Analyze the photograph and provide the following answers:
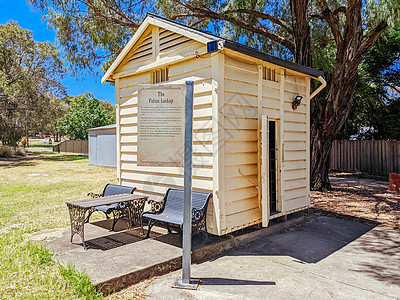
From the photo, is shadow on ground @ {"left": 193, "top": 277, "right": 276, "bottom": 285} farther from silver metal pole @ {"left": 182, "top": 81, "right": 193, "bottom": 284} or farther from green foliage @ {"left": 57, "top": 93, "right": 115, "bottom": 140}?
green foliage @ {"left": 57, "top": 93, "right": 115, "bottom": 140}

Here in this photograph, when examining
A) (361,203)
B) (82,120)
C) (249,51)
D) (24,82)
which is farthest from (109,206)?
(82,120)

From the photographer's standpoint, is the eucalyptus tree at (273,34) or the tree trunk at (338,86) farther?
the eucalyptus tree at (273,34)

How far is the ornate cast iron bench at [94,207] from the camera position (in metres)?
4.05

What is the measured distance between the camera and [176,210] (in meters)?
4.53

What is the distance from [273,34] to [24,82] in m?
19.3

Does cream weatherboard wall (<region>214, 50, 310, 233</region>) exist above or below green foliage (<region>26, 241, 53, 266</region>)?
above

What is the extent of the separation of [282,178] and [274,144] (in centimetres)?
75

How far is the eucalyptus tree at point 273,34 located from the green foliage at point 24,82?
12878 mm

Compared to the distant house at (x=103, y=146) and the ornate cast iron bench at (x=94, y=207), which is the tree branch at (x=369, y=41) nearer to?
the ornate cast iron bench at (x=94, y=207)

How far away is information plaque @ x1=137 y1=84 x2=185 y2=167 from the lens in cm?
340

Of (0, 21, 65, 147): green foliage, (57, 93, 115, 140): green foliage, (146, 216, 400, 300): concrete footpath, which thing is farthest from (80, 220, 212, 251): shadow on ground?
(57, 93, 115, 140): green foliage

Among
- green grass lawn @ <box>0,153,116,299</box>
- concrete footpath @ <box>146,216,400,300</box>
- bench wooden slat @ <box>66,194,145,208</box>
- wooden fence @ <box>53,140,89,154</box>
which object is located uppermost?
wooden fence @ <box>53,140,89,154</box>

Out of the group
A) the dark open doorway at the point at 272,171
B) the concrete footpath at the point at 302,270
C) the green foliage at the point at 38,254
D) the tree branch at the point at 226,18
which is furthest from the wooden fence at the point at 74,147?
the concrete footpath at the point at 302,270

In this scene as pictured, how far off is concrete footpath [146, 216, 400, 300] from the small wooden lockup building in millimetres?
483
